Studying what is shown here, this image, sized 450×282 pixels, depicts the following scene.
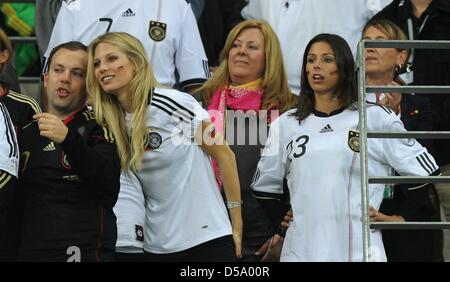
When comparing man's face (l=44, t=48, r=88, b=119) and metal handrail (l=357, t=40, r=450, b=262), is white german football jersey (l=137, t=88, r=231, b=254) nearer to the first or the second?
man's face (l=44, t=48, r=88, b=119)

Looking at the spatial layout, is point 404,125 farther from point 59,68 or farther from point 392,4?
point 59,68

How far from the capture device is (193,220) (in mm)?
6648

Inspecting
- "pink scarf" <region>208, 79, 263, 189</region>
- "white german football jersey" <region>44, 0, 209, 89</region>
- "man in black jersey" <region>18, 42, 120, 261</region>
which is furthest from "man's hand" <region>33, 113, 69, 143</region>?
"white german football jersey" <region>44, 0, 209, 89</region>

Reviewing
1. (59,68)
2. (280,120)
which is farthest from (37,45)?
(280,120)

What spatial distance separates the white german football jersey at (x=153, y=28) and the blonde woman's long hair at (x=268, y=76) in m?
0.34

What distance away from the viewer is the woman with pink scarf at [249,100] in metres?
7.21

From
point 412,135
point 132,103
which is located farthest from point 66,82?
point 412,135

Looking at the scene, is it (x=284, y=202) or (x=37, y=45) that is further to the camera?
(x=37, y=45)

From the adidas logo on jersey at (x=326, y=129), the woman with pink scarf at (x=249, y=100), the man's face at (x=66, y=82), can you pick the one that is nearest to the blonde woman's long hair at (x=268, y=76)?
the woman with pink scarf at (x=249, y=100)

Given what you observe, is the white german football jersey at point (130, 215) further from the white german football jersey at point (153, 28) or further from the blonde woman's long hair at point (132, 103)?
the white german football jersey at point (153, 28)

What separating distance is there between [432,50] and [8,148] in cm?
289

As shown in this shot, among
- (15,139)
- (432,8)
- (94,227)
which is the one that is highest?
(432,8)

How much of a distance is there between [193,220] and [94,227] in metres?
0.52

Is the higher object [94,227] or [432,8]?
[432,8]
